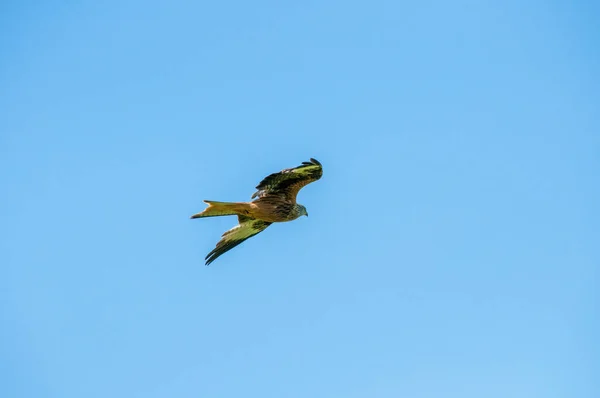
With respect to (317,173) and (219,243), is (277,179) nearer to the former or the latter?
(317,173)

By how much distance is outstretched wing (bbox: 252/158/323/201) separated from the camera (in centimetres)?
1662

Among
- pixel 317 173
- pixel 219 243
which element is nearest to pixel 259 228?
pixel 219 243

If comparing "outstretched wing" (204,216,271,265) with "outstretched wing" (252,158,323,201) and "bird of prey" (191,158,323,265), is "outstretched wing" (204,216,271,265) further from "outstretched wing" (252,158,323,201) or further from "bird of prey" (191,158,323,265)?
"outstretched wing" (252,158,323,201)

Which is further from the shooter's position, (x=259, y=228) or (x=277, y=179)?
(x=259, y=228)

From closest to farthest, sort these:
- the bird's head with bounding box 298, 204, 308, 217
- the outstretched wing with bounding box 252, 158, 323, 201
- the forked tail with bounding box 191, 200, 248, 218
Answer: the outstretched wing with bounding box 252, 158, 323, 201 → the forked tail with bounding box 191, 200, 248, 218 → the bird's head with bounding box 298, 204, 308, 217

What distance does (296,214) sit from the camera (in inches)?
698

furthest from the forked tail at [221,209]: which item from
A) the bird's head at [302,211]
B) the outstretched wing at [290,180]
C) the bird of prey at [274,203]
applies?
the bird's head at [302,211]

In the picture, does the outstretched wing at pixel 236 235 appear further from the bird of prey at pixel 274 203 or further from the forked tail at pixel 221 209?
the forked tail at pixel 221 209

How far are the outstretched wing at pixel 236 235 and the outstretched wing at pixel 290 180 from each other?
1314 millimetres

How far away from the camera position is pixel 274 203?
682 inches

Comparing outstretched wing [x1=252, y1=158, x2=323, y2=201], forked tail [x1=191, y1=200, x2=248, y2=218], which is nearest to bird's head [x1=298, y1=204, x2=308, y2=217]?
outstretched wing [x1=252, y1=158, x2=323, y2=201]

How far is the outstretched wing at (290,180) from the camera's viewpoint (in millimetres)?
16625

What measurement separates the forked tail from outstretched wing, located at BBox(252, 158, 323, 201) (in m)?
0.39

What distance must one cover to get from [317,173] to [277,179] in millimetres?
832
